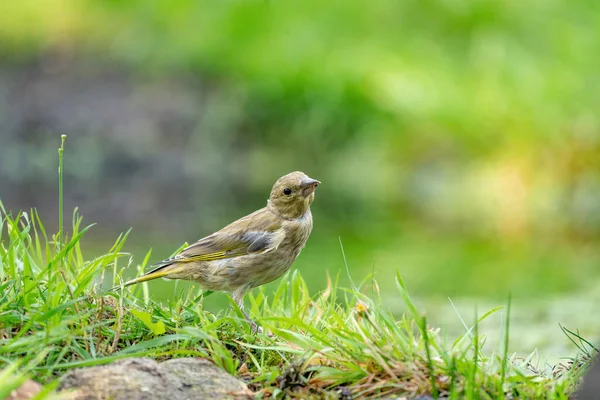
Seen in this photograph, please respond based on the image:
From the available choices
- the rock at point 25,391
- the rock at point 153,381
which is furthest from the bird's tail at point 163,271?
the rock at point 25,391

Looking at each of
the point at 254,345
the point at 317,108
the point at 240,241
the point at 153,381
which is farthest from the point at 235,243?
the point at 317,108

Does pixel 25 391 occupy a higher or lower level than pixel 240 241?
lower

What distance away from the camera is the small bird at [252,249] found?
5.20 meters

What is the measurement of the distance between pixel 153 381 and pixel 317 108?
12.7 metres

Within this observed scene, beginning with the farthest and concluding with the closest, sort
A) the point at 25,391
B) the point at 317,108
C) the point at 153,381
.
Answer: the point at 317,108 → the point at 153,381 → the point at 25,391

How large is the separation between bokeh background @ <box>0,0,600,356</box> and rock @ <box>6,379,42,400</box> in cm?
881

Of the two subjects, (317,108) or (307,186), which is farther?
(317,108)

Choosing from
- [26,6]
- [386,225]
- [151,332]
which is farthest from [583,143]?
[151,332]

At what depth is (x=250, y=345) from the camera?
422cm

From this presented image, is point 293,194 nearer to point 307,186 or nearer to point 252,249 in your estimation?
point 307,186

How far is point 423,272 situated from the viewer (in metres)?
9.58

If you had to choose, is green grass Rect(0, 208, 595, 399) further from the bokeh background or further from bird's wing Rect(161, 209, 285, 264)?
the bokeh background

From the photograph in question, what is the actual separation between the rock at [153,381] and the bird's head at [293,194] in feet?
5.02

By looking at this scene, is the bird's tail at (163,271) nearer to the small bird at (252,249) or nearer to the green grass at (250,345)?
the small bird at (252,249)
